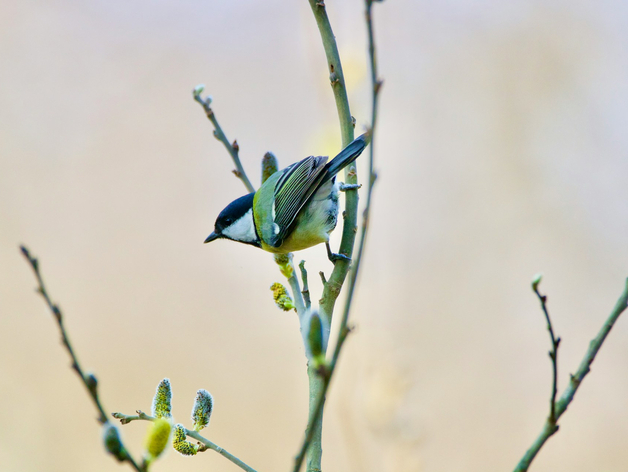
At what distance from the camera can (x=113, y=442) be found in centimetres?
35

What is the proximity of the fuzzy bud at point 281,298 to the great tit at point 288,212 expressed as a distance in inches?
22.9

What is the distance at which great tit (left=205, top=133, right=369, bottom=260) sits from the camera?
1.42 meters

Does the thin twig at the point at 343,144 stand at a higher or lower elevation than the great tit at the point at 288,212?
lower

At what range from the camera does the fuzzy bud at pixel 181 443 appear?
608 mm

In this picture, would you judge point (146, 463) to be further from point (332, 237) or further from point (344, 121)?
point (332, 237)

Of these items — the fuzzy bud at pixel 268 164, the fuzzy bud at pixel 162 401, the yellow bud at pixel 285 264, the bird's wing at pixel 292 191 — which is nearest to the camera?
the fuzzy bud at pixel 162 401

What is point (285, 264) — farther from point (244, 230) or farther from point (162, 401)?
point (244, 230)

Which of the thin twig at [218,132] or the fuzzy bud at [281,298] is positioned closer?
the fuzzy bud at [281,298]

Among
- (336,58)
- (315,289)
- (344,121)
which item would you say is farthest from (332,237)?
(336,58)

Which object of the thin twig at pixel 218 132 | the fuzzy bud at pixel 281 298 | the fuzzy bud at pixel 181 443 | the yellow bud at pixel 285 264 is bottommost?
the fuzzy bud at pixel 181 443

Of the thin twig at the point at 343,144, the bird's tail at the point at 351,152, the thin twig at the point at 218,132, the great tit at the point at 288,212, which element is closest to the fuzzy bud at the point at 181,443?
the thin twig at the point at 343,144

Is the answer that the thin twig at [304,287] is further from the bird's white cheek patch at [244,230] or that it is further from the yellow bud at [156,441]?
the bird's white cheek patch at [244,230]

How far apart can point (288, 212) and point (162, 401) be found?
91cm

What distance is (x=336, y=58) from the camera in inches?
36.3
